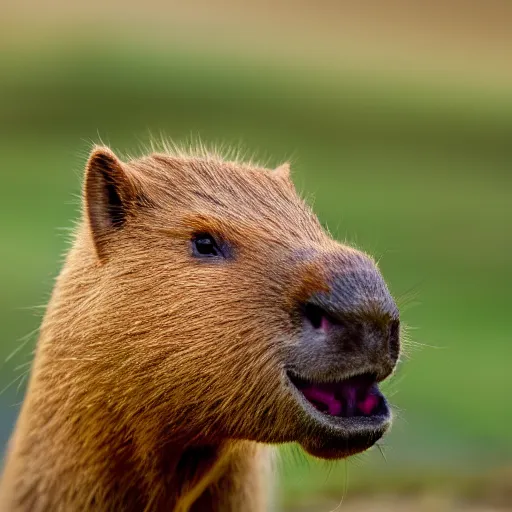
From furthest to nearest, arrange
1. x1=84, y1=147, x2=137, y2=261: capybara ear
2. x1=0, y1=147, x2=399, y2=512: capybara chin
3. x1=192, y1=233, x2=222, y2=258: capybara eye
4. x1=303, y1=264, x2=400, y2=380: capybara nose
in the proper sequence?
1. x1=84, y1=147, x2=137, y2=261: capybara ear
2. x1=192, y1=233, x2=222, y2=258: capybara eye
3. x1=0, y1=147, x2=399, y2=512: capybara chin
4. x1=303, y1=264, x2=400, y2=380: capybara nose

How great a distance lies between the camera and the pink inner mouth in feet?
15.0

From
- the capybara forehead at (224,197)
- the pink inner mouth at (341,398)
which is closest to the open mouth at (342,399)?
the pink inner mouth at (341,398)

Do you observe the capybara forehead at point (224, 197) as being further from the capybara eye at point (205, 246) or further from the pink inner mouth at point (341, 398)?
the pink inner mouth at point (341, 398)

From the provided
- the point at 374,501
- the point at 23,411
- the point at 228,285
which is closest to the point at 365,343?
the point at 228,285

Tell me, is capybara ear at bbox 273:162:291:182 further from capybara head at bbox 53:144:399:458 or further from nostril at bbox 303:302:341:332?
nostril at bbox 303:302:341:332

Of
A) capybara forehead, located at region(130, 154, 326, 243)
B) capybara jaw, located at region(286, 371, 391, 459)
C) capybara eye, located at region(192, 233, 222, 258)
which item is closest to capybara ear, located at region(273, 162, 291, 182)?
capybara forehead, located at region(130, 154, 326, 243)

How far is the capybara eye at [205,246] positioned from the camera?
16.3ft

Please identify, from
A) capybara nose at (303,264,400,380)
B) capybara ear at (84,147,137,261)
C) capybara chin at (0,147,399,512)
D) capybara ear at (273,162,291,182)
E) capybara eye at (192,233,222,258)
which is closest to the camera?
capybara nose at (303,264,400,380)

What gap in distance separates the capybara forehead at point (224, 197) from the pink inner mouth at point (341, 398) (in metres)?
0.65

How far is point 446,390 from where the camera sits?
13.1 meters

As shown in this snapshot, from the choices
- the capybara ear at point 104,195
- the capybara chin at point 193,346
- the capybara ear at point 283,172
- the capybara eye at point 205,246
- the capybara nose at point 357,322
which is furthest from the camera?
the capybara ear at point 283,172

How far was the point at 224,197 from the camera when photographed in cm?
517

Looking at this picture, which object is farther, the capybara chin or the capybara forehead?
the capybara forehead

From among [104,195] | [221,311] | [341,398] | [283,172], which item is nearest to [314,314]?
[341,398]
